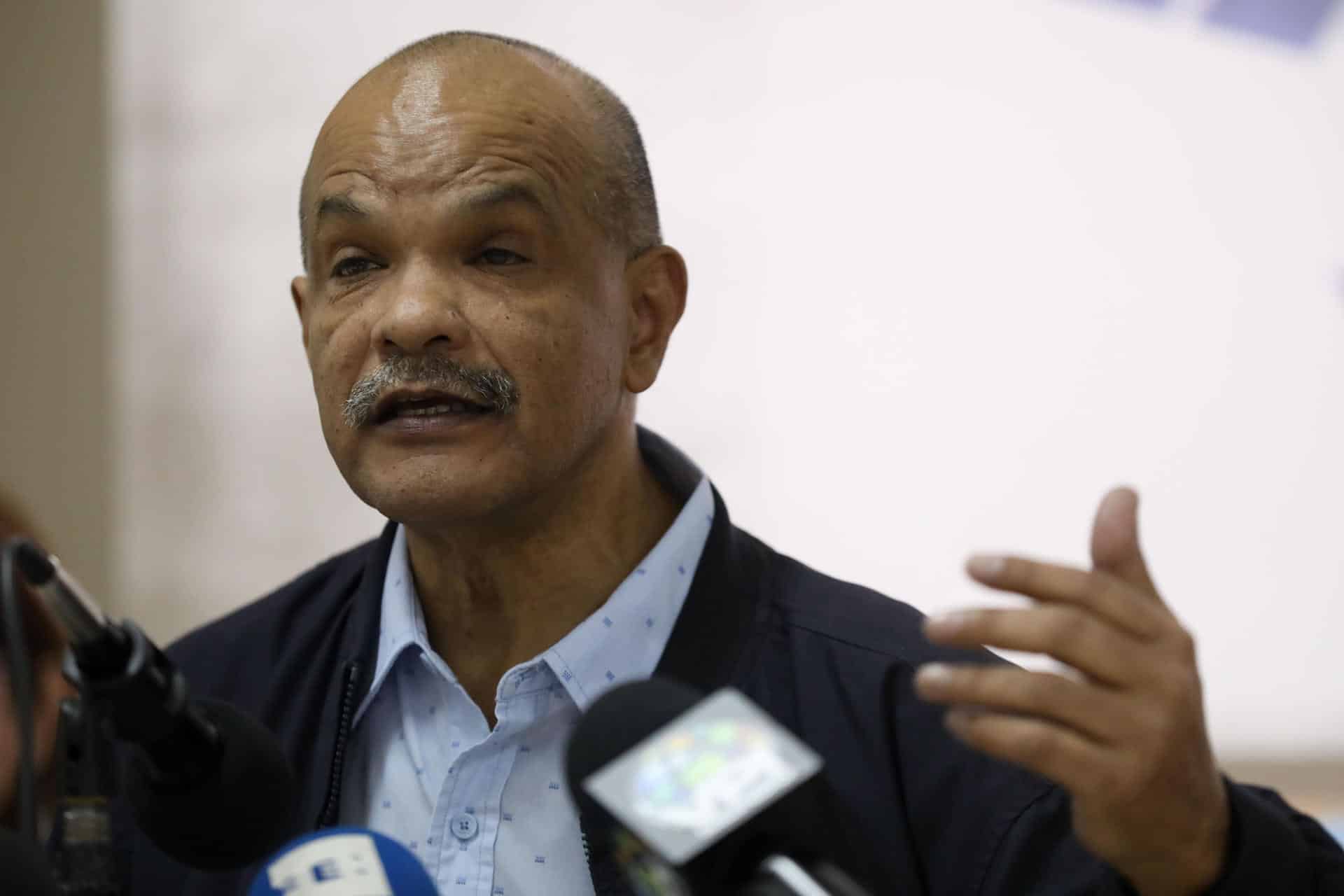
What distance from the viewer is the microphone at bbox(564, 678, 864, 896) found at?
0.69m

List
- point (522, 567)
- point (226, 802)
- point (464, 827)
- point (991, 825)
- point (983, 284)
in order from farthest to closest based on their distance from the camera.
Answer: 1. point (983, 284)
2. point (522, 567)
3. point (464, 827)
4. point (991, 825)
5. point (226, 802)

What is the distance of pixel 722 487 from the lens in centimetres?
232

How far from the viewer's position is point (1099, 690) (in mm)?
871

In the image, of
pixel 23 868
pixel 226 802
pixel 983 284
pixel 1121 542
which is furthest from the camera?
pixel 983 284

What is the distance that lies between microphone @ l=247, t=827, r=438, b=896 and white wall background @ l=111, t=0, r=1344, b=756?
1.34 metres

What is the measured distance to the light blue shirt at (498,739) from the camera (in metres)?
1.34

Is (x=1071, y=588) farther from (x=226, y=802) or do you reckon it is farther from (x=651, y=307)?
(x=651, y=307)

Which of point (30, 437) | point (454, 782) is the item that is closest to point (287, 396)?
point (30, 437)

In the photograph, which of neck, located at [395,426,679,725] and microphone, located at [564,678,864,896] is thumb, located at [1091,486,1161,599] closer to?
microphone, located at [564,678,864,896]

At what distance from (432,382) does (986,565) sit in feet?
2.08

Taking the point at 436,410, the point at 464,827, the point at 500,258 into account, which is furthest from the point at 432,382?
the point at 464,827

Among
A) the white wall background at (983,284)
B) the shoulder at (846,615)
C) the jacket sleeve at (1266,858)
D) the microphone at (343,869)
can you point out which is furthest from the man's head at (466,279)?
the white wall background at (983,284)

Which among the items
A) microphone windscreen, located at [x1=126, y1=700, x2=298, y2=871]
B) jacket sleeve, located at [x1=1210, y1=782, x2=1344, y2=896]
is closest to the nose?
microphone windscreen, located at [x1=126, y1=700, x2=298, y2=871]

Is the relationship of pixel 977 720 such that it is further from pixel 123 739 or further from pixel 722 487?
pixel 722 487
